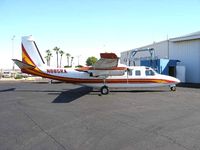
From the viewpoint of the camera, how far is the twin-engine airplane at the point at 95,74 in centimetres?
1956

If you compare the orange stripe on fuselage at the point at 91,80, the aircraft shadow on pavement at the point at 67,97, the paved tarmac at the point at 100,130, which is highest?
the orange stripe on fuselage at the point at 91,80

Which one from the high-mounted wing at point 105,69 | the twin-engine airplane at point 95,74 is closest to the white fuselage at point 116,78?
the twin-engine airplane at point 95,74

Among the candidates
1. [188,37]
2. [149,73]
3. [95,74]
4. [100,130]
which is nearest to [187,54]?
[188,37]

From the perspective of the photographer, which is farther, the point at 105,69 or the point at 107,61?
the point at 105,69

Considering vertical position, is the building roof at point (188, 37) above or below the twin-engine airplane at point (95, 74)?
above

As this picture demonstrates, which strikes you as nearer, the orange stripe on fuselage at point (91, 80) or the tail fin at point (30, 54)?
the orange stripe on fuselage at point (91, 80)

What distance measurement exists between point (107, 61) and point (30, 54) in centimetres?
773

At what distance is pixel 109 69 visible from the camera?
19281mm

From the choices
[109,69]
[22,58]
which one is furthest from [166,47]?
[22,58]

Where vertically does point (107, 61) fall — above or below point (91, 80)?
above

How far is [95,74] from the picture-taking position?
774 inches

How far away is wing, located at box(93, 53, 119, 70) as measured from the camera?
626 inches

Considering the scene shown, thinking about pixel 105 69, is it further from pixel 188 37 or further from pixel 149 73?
pixel 188 37

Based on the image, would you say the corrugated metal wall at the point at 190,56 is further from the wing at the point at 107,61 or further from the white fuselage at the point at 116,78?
the wing at the point at 107,61
